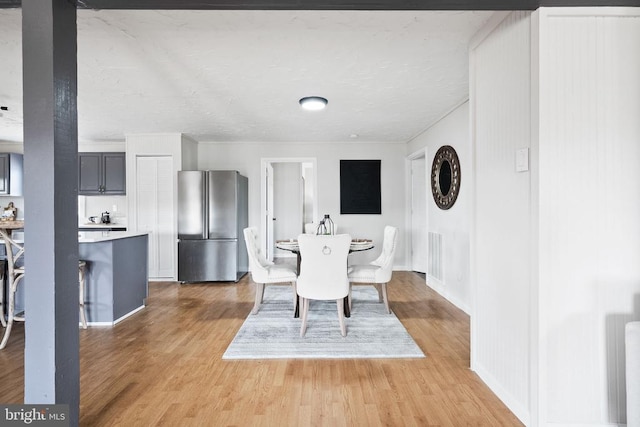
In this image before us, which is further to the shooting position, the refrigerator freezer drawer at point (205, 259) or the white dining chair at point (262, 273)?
the refrigerator freezer drawer at point (205, 259)

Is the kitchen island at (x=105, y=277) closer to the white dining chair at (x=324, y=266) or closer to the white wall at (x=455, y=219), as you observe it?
the white dining chair at (x=324, y=266)

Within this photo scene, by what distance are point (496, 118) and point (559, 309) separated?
1.15 meters

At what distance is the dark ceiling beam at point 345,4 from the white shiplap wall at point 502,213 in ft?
0.63

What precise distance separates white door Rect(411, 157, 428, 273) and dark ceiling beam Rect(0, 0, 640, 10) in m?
3.79

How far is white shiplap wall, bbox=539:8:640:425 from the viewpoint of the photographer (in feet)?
5.45

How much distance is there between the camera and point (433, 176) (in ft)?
15.0

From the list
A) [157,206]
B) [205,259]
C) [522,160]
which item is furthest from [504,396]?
[157,206]

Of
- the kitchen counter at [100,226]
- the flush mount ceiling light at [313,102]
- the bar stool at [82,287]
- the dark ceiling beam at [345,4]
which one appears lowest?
the bar stool at [82,287]

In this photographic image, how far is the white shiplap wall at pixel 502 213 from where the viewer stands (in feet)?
5.81

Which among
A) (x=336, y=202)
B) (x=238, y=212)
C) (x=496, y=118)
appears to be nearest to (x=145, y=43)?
(x=496, y=118)

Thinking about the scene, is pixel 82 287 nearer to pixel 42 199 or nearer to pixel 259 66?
pixel 42 199

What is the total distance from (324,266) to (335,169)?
334 cm

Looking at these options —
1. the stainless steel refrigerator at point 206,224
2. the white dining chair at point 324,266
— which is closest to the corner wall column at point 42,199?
the white dining chair at point 324,266

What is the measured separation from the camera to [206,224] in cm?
500
